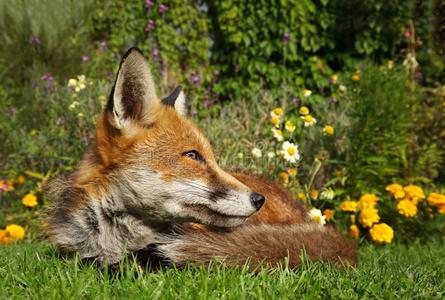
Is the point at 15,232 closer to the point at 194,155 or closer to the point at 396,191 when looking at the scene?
the point at 194,155

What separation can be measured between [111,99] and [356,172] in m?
3.44

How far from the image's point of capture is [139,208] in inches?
122

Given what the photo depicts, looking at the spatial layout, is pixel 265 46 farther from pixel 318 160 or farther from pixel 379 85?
pixel 318 160

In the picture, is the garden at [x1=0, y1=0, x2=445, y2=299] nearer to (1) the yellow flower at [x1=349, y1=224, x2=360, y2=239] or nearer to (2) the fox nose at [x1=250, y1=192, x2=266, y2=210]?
(1) the yellow flower at [x1=349, y1=224, x2=360, y2=239]

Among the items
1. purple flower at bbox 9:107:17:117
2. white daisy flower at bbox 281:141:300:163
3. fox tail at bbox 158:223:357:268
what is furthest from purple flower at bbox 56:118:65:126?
fox tail at bbox 158:223:357:268

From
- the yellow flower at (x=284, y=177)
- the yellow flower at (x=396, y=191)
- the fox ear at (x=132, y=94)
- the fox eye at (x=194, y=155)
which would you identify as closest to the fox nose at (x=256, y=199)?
the fox eye at (x=194, y=155)

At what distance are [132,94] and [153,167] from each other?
495mm

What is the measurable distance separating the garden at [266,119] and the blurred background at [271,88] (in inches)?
0.9

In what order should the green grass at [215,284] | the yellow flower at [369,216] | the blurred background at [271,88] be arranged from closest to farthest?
1. the green grass at [215,284]
2. the yellow flower at [369,216]
3. the blurred background at [271,88]

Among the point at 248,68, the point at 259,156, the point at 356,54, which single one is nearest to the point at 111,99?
the point at 259,156

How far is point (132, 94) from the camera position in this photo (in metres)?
3.22

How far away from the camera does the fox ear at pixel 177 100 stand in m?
3.62

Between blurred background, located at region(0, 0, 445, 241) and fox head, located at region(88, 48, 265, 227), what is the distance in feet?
6.57

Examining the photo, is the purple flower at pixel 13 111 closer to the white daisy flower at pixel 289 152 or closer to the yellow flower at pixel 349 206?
the white daisy flower at pixel 289 152
